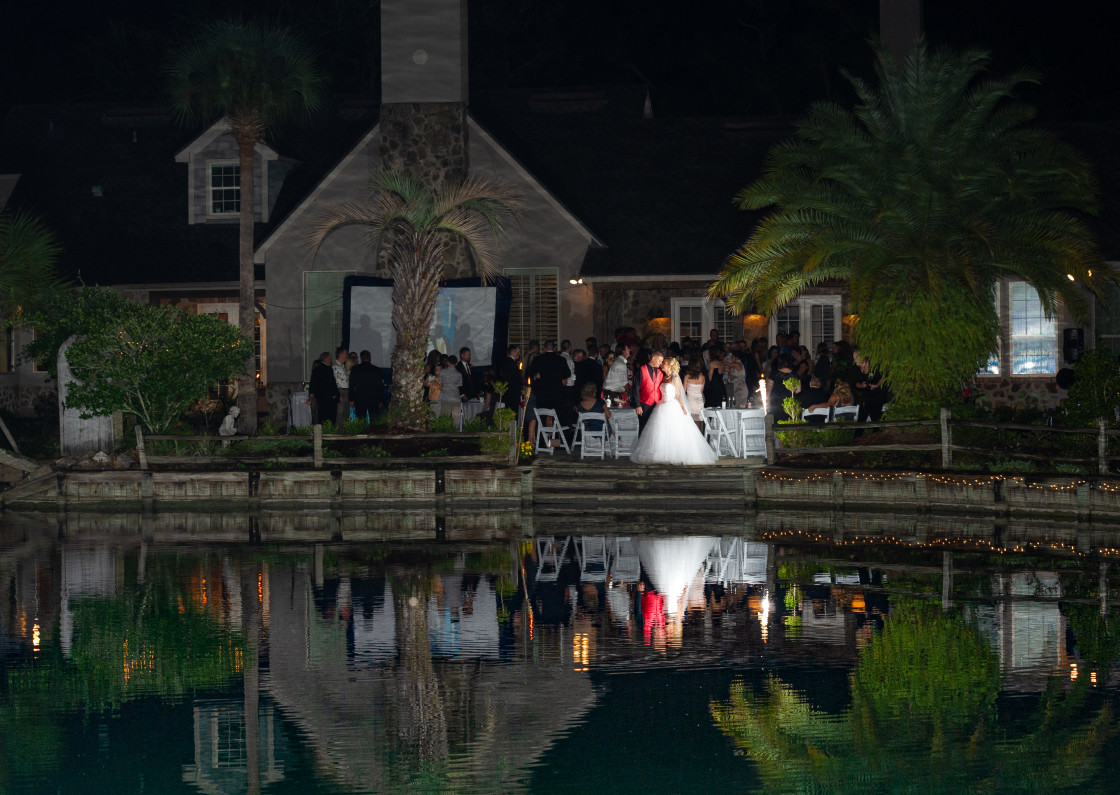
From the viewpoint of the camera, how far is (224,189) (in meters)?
34.3

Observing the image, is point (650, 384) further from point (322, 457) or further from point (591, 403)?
point (322, 457)

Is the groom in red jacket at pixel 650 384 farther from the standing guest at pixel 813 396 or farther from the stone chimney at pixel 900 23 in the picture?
the stone chimney at pixel 900 23

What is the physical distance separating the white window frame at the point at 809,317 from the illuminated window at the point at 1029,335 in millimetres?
3302

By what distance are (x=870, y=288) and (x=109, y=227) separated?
18186 mm

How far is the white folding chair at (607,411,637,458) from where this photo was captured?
24.4 m

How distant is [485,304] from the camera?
31016 mm

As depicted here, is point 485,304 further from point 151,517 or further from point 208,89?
point 151,517

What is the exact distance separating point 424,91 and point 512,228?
3215 mm

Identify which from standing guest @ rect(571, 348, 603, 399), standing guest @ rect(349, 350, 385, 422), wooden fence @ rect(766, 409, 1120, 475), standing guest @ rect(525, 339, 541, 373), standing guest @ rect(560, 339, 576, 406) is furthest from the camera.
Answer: standing guest @ rect(525, 339, 541, 373)

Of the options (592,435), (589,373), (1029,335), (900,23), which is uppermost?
(900,23)

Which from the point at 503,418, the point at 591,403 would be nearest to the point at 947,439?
the point at 591,403

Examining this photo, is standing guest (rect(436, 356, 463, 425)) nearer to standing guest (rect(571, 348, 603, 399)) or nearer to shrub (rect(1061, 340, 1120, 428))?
standing guest (rect(571, 348, 603, 399))

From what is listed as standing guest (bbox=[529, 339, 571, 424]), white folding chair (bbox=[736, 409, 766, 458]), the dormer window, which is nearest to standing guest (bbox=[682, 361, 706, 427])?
white folding chair (bbox=[736, 409, 766, 458])

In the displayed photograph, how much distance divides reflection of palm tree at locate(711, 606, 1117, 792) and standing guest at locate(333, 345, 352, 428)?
17.5 meters
